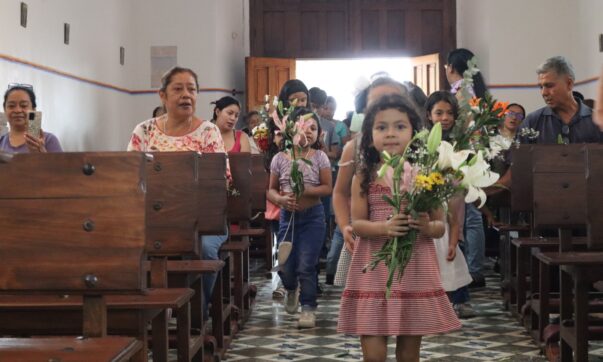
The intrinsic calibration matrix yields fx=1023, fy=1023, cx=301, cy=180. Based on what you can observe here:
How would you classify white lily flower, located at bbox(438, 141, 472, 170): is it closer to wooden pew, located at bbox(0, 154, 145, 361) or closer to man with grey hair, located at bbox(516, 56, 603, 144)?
wooden pew, located at bbox(0, 154, 145, 361)

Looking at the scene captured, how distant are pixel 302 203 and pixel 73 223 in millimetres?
3788

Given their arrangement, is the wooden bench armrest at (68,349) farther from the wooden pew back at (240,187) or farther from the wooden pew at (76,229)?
the wooden pew back at (240,187)

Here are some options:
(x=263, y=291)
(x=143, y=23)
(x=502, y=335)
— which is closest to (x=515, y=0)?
(x=143, y=23)

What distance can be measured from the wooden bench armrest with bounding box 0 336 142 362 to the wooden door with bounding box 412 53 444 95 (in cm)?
1315

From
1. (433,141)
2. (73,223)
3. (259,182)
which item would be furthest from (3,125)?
(433,141)

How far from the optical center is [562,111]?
6617 mm

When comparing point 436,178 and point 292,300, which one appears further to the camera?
point 292,300

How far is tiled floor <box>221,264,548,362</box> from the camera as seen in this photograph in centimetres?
569

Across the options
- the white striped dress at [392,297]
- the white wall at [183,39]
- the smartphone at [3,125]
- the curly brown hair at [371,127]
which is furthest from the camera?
the white wall at [183,39]

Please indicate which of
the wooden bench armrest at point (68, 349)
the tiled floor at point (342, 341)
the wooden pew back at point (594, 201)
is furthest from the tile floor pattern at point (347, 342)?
the wooden bench armrest at point (68, 349)

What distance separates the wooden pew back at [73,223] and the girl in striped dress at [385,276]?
1006 millimetres

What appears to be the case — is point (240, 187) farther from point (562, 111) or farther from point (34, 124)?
point (562, 111)

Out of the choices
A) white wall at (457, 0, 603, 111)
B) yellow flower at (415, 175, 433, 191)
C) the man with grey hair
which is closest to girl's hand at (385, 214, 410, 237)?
yellow flower at (415, 175, 433, 191)

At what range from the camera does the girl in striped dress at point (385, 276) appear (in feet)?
12.5
